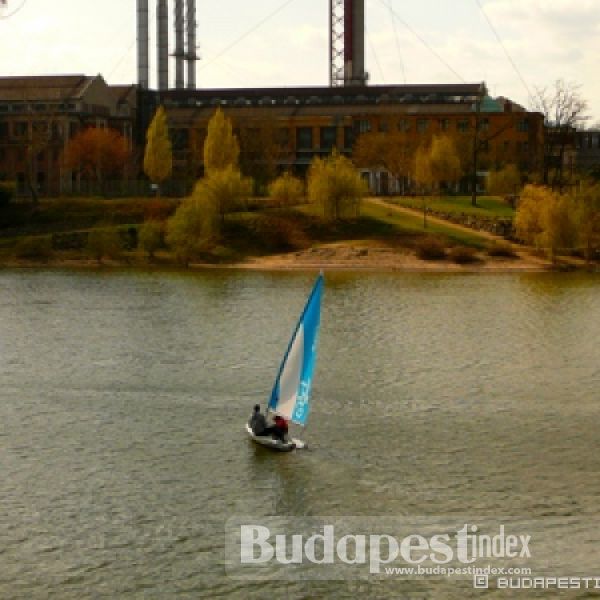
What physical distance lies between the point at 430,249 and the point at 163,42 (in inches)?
2455

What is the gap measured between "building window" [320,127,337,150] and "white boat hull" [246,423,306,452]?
11085 cm

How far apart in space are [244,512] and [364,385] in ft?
48.3

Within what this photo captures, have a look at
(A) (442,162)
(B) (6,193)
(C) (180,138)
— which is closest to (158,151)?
(B) (6,193)

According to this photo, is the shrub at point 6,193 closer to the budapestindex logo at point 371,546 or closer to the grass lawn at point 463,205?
the grass lawn at point 463,205

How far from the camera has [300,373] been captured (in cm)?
3356

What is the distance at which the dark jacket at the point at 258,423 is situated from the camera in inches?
1312

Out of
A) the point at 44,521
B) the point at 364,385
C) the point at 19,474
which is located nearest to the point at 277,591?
the point at 44,521

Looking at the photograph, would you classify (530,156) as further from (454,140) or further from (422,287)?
(422,287)

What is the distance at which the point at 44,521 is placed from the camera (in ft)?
89.5

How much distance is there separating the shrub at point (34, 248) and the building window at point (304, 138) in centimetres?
5089

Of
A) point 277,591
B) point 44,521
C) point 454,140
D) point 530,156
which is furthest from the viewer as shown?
point 530,156

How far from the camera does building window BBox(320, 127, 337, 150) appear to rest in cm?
14238

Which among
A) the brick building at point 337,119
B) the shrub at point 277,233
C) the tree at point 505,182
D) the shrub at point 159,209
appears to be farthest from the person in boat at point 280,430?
the brick building at point 337,119

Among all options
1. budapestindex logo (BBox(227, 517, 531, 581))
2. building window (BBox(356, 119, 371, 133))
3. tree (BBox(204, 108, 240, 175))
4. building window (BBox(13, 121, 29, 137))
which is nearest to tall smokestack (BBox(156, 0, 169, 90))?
building window (BBox(13, 121, 29, 137))
